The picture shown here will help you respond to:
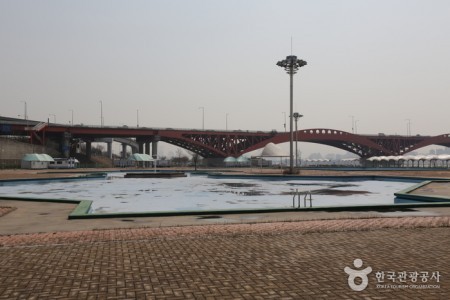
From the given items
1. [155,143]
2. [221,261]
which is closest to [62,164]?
[155,143]

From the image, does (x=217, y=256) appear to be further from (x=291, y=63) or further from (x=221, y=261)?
(x=291, y=63)

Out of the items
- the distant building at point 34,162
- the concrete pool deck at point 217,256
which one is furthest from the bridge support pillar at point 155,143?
the concrete pool deck at point 217,256

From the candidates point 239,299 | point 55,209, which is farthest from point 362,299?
point 55,209

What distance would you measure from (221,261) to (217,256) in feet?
1.27

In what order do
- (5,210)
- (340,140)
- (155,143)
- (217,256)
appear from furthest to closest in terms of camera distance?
(340,140) < (155,143) < (5,210) < (217,256)

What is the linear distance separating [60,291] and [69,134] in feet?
303

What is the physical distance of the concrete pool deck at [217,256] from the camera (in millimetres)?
5414

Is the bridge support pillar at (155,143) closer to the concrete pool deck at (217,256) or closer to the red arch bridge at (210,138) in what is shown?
the red arch bridge at (210,138)

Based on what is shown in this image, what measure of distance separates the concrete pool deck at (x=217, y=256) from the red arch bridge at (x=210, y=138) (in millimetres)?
62818

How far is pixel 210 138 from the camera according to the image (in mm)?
109188

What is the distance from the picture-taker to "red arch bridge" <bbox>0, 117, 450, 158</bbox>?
90.4m

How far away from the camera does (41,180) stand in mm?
41062

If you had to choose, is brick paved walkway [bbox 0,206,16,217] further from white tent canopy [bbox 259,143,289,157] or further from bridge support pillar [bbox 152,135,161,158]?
bridge support pillar [bbox 152,135,161,158]

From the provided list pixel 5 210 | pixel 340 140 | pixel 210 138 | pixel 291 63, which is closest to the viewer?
pixel 5 210
